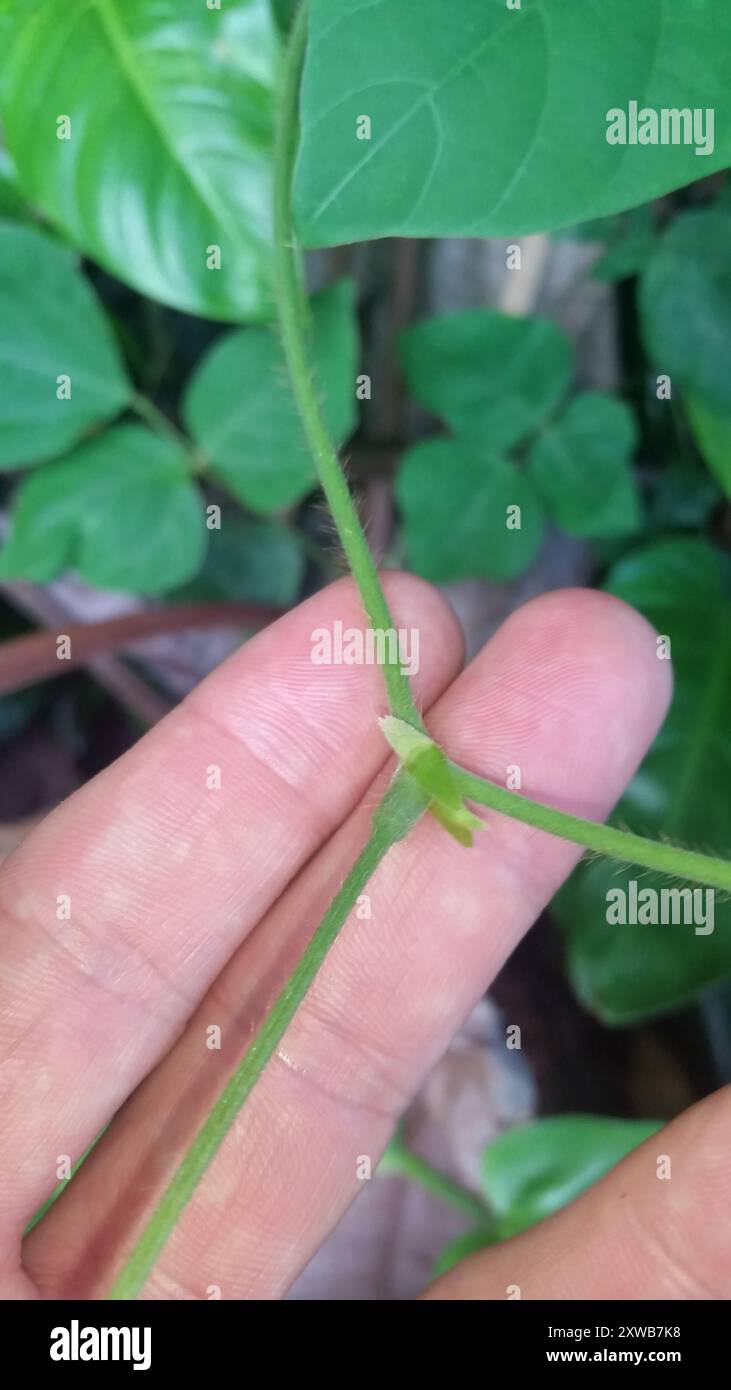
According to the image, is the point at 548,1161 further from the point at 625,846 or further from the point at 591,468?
the point at 591,468

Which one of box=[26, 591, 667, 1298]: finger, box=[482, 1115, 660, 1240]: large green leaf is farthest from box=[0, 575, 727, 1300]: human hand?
box=[482, 1115, 660, 1240]: large green leaf

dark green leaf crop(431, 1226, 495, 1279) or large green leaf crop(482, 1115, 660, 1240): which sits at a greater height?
large green leaf crop(482, 1115, 660, 1240)

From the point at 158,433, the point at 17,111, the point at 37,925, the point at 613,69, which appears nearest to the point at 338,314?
the point at 158,433

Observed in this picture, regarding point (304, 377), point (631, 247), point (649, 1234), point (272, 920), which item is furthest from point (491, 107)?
point (649, 1234)

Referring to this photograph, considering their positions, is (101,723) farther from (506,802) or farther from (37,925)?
(506,802)

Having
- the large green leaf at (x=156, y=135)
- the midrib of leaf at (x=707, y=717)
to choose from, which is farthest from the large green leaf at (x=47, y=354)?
the midrib of leaf at (x=707, y=717)

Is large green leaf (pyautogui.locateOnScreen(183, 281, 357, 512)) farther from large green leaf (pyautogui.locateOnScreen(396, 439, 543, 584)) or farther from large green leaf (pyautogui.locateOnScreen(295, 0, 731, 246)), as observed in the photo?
large green leaf (pyautogui.locateOnScreen(295, 0, 731, 246))

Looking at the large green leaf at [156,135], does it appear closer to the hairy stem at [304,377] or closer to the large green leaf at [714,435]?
→ the hairy stem at [304,377]
